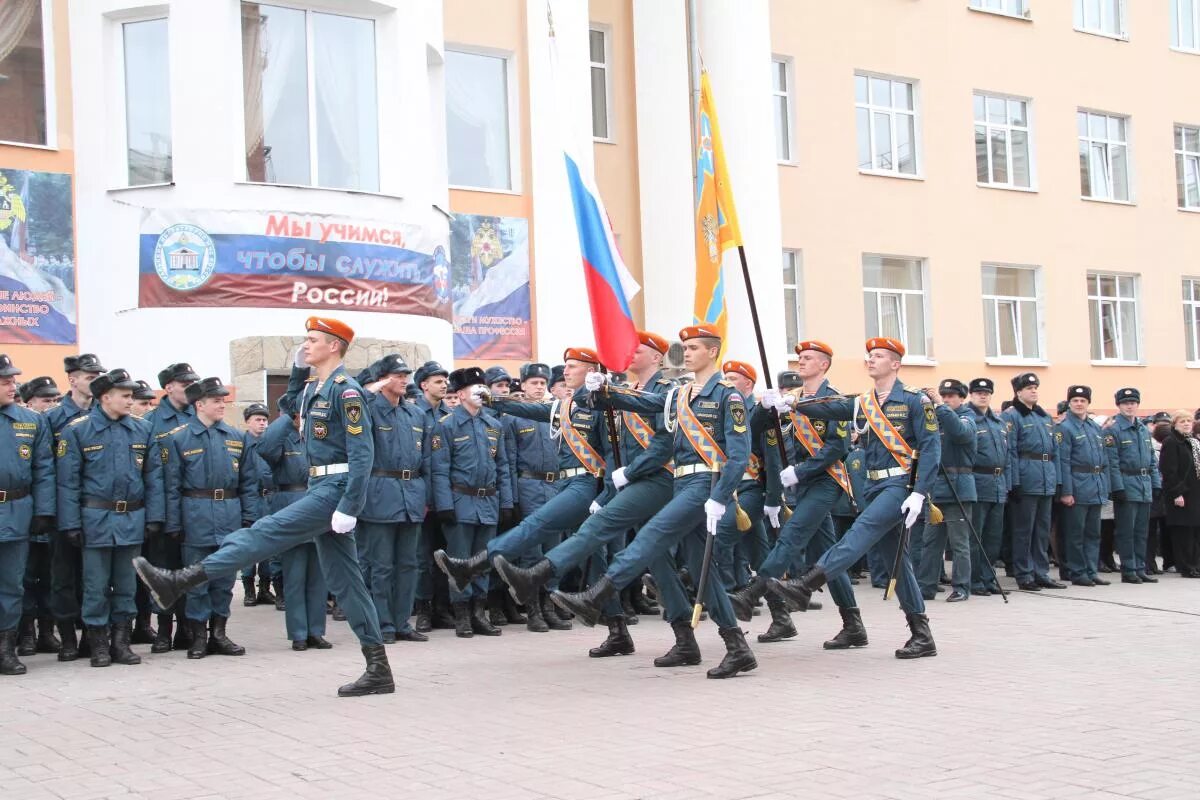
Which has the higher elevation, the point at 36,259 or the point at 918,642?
the point at 36,259

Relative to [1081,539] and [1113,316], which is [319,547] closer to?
[1081,539]

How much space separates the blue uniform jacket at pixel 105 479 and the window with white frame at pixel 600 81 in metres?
13.3

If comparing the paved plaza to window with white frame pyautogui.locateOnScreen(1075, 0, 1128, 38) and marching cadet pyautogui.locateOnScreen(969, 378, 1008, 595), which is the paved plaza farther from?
window with white frame pyautogui.locateOnScreen(1075, 0, 1128, 38)

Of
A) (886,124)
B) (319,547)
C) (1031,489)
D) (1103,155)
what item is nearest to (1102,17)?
(1103,155)

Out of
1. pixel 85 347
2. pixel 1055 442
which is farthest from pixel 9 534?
pixel 1055 442

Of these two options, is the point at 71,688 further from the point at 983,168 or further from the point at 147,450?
the point at 983,168

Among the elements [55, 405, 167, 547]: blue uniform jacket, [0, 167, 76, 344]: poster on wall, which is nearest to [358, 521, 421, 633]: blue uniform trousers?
[55, 405, 167, 547]: blue uniform jacket

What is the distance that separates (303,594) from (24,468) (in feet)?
7.29

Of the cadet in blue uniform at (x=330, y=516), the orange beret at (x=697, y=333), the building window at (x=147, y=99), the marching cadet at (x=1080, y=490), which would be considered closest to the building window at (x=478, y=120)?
the building window at (x=147, y=99)

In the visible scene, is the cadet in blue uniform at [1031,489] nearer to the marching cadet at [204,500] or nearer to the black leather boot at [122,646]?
the marching cadet at [204,500]

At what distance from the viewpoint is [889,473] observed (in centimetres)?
973

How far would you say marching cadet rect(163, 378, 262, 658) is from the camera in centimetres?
1045

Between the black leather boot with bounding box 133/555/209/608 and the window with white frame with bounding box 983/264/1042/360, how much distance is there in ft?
69.3

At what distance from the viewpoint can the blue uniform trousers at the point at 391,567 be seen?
36.0 ft
